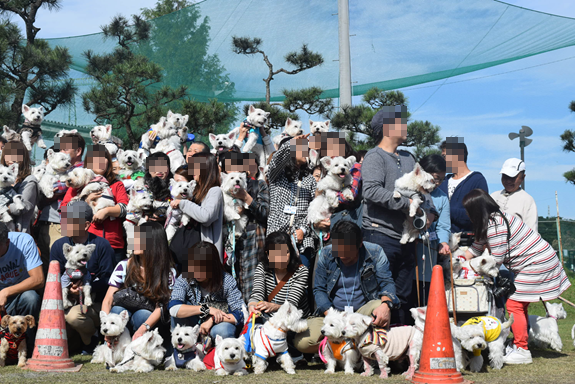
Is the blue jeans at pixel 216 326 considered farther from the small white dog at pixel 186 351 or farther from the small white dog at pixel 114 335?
the small white dog at pixel 114 335

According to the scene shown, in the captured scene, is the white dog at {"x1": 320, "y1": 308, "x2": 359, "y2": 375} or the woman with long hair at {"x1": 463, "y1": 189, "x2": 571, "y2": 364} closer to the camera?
the white dog at {"x1": 320, "y1": 308, "x2": 359, "y2": 375}

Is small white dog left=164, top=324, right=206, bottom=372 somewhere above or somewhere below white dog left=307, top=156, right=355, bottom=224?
below

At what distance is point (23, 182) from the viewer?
222 inches

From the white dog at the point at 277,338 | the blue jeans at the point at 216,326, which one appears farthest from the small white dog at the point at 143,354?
the white dog at the point at 277,338

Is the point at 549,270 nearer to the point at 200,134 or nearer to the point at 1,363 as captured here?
the point at 1,363

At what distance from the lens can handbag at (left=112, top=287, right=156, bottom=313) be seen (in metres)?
4.64

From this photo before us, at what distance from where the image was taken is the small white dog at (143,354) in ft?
14.0

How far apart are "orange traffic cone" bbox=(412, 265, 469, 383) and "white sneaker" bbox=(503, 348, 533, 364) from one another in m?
1.20

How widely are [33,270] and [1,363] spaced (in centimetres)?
78

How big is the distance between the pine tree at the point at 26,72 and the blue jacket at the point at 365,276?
25.1 feet

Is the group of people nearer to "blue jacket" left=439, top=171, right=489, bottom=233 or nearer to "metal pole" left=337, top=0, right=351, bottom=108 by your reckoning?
"blue jacket" left=439, top=171, right=489, bottom=233

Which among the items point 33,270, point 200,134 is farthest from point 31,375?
point 200,134

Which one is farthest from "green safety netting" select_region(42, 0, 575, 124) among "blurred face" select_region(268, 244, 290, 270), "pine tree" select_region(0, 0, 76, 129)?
"blurred face" select_region(268, 244, 290, 270)

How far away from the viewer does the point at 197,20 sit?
11633mm
